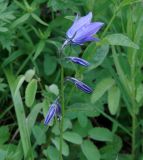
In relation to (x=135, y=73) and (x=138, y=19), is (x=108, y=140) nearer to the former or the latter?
(x=135, y=73)

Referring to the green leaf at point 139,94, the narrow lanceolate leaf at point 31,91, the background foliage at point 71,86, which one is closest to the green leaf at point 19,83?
the background foliage at point 71,86

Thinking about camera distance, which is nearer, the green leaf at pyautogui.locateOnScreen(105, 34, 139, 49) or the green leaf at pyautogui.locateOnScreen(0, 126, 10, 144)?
the green leaf at pyautogui.locateOnScreen(105, 34, 139, 49)

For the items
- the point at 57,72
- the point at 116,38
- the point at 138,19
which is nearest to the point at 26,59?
the point at 57,72

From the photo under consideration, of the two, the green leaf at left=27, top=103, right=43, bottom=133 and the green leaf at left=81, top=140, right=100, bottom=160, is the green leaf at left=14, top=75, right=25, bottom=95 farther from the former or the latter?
the green leaf at left=81, top=140, right=100, bottom=160

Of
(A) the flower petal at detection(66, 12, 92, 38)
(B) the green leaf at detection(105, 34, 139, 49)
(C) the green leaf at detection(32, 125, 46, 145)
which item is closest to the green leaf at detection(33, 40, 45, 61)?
(C) the green leaf at detection(32, 125, 46, 145)

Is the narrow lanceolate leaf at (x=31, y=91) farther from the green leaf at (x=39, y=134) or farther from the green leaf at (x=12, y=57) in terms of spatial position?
the green leaf at (x=12, y=57)

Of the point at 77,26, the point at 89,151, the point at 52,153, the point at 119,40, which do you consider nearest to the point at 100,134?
the point at 89,151
